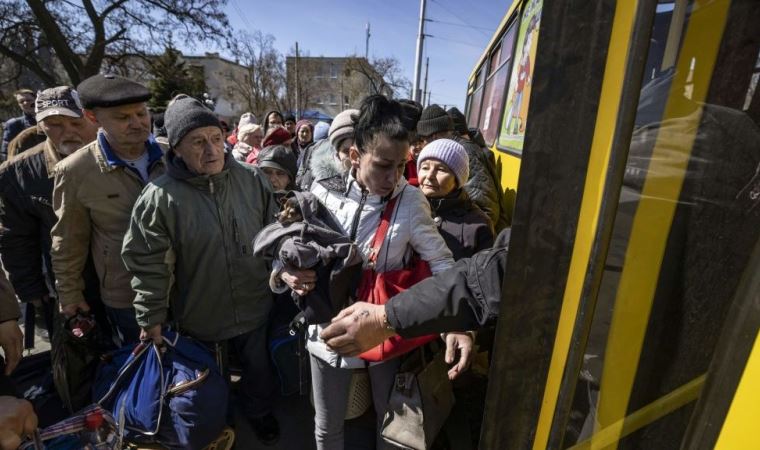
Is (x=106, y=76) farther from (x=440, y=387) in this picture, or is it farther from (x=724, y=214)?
(x=724, y=214)

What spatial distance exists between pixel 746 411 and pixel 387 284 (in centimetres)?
111

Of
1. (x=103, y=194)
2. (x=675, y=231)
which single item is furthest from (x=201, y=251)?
(x=675, y=231)

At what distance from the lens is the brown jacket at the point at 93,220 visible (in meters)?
2.16

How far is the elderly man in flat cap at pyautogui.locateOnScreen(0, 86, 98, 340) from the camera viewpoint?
8.33 feet

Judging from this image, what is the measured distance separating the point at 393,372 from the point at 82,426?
3.95 feet

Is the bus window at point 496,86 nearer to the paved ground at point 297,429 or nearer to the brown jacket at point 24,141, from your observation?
the paved ground at point 297,429

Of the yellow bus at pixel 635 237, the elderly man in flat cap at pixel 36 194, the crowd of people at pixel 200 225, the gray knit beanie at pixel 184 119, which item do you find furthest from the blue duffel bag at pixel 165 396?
the yellow bus at pixel 635 237

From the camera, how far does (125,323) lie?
2.38 meters

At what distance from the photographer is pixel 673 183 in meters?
0.76

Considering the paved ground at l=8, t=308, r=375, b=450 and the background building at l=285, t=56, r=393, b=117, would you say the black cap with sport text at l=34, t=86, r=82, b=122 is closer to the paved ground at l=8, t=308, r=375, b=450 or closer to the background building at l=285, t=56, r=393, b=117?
the paved ground at l=8, t=308, r=375, b=450

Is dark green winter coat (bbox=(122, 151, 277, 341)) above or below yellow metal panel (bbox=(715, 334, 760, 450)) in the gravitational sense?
below

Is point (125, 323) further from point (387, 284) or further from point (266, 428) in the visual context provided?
point (387, 284)

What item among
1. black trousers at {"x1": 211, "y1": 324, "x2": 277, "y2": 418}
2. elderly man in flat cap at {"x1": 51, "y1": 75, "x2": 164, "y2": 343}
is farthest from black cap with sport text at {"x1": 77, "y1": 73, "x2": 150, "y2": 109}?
black trousers at {"x1": 211, "y1": 324, "x2": 277, "y2": 418}

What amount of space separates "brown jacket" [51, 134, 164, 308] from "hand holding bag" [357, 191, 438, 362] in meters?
1.60
